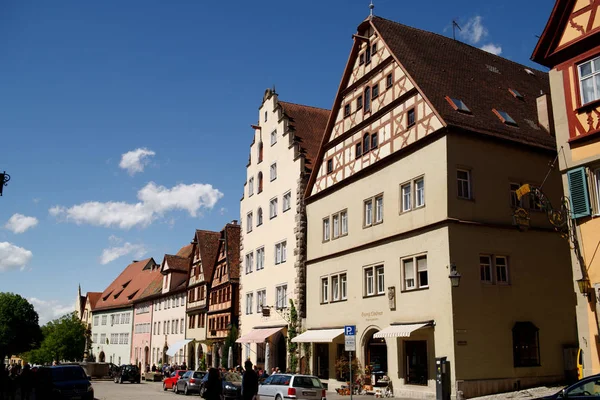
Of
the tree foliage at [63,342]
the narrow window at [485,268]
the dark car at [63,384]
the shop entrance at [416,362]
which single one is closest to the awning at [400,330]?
the shop entrance at [416,362]

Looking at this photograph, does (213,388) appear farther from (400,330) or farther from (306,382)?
(400,330)

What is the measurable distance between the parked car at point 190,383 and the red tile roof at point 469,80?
2012 cm

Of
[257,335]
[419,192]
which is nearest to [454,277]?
[419,192]

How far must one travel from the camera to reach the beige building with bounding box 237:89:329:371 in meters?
40.7

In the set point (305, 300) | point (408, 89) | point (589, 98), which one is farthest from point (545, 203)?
point (305, 300)

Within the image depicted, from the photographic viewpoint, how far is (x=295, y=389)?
2391 cm

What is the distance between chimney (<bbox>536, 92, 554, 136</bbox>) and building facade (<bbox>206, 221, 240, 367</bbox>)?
28.2 metres

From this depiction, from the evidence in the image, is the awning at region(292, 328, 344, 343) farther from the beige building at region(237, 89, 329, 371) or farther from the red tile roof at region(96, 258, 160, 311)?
the red tile roof at region(96, 258, 160, 311)

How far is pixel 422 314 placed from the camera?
87.0 feet

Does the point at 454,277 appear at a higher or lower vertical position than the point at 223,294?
lower

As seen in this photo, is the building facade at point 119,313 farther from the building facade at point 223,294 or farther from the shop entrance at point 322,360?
the shop entrance at point 322,360

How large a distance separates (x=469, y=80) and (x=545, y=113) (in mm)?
4059

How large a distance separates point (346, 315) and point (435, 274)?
26.1 ft

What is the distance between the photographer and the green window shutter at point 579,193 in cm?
1816
